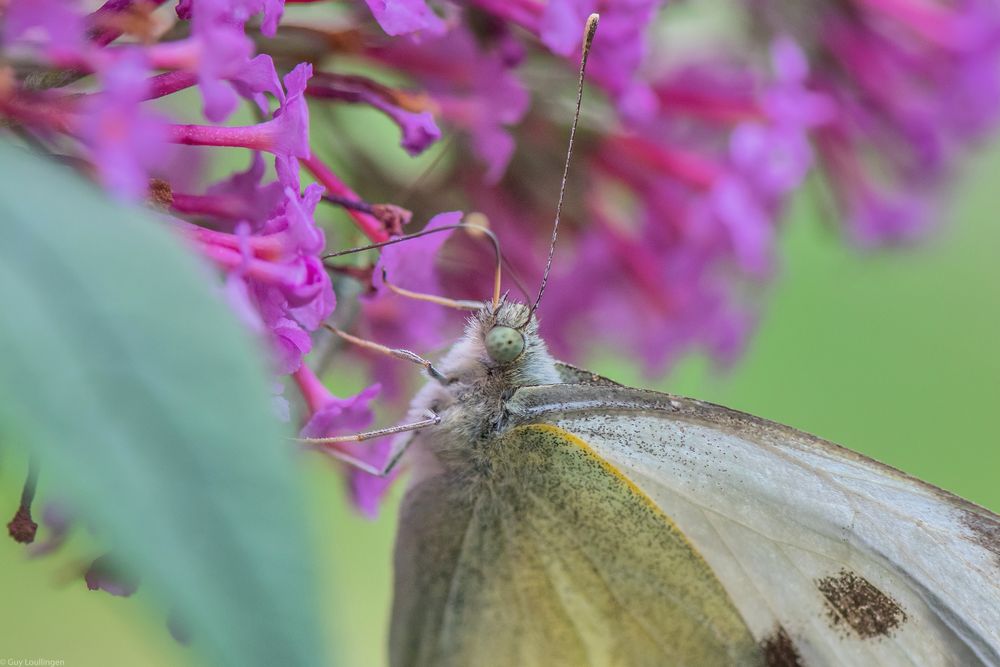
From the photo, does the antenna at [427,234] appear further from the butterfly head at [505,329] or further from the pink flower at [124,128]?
the pink flower at [124,128]

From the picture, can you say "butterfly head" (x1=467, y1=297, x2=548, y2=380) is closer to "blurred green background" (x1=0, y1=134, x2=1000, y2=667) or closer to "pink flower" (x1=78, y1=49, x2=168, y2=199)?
"pink flower" (x1=78, y1=49, x2=168, y2=199)

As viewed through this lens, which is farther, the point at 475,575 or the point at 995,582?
the point at 475,575

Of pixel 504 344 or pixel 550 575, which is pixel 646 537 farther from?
pixel 504 344

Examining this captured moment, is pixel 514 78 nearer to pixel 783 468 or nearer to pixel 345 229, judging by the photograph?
pixel 345 229

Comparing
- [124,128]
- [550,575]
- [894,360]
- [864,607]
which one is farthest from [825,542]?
[894,360]

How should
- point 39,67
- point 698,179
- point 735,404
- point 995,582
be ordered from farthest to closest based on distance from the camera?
point 735,404 < point 698,179 < point 995,582 < point 39,67

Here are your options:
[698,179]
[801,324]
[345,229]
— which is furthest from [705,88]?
[801,324]
